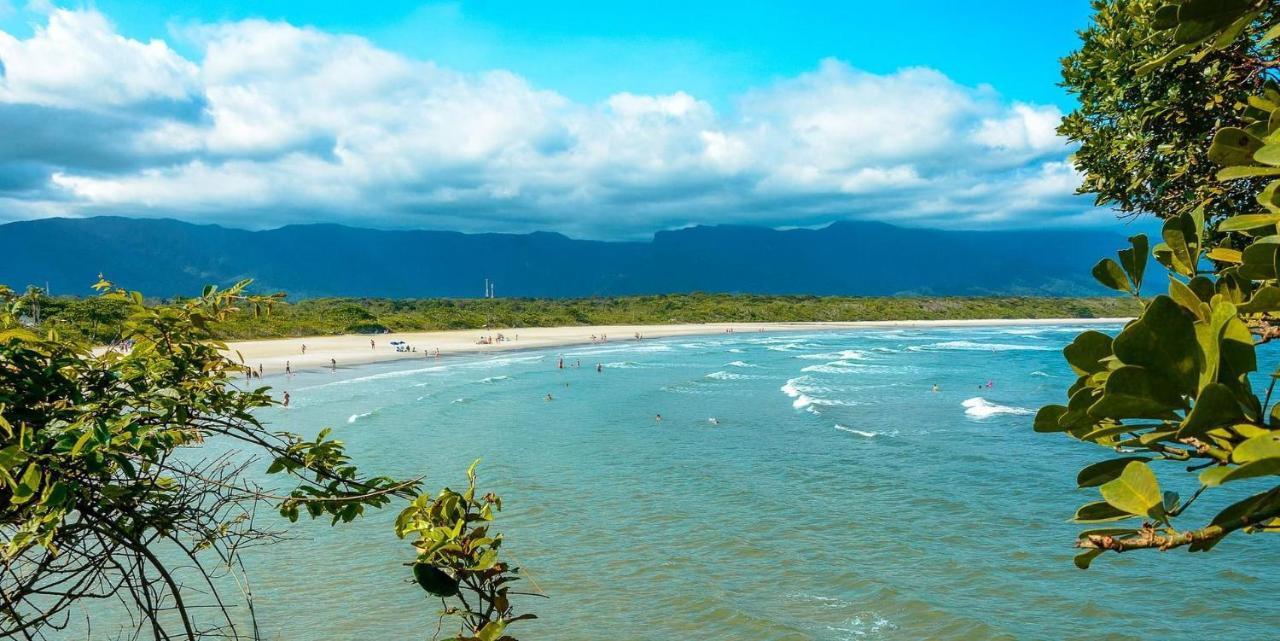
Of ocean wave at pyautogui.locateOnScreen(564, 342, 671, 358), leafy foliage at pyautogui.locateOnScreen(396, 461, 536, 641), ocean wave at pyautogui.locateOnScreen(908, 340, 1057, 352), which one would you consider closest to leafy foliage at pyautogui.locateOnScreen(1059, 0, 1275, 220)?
leafy foliage at pyautogui.locateOnScreen(396, 461, 536, 641)

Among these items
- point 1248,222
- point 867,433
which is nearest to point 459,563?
point 1248,222

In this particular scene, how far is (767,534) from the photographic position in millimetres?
15148

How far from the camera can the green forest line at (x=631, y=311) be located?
3297 inches

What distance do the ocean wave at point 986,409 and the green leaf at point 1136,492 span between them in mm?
31053

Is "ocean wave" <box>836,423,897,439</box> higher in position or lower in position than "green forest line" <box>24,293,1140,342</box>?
lower

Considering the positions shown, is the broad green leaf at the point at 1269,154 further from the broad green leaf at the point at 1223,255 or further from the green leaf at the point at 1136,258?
the broad green leaf at the point at 1223,255

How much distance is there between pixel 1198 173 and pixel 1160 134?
605 millimetres

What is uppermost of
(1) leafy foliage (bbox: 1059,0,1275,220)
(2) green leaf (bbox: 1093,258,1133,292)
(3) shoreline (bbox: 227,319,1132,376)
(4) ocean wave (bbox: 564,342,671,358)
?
(1) leafy foliage (bbox: 1059,0,1275,220)

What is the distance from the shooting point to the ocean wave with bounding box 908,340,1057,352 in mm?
63812

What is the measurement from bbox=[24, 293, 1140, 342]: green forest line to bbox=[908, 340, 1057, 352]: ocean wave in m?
43.2

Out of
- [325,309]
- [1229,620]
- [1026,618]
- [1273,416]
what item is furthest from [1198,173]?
[325,309]

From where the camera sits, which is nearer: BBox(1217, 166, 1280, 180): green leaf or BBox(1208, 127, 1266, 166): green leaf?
BBox(1217, 166, 1280, 180): green leaf

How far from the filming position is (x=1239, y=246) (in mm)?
4164

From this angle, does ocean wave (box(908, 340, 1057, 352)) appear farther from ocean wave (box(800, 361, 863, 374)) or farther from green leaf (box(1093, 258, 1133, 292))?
green leaf (box(1093, 258, 1133, 292))
